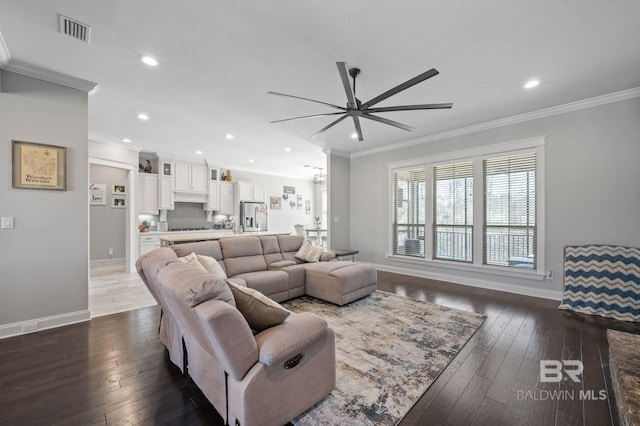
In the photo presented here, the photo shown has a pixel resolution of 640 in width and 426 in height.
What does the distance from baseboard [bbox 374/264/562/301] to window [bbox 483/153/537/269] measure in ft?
1.14

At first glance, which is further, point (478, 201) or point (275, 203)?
point (275, 203)

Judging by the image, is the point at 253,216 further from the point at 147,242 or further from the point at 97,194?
the point at 97,194

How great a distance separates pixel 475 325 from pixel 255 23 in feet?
12.3

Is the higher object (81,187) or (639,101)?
(639,101)

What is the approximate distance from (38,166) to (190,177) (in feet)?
13.4

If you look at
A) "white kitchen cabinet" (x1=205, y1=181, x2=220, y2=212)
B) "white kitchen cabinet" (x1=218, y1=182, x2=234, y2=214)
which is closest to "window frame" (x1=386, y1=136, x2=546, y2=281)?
"white kitchen cabinet" (x1=218, y1=182, x2=234, y2=214)

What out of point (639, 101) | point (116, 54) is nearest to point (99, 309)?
point (116, 54)

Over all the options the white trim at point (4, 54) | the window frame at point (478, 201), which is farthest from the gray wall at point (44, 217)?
the window frame at point (478, 201)

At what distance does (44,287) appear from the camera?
9.75 feet

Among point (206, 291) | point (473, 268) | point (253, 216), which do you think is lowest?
point (473, 268)

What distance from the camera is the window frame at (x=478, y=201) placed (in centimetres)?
402

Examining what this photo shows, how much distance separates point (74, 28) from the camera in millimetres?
2242

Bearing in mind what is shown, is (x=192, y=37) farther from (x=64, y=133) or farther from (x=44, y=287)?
(x=44, y=287)

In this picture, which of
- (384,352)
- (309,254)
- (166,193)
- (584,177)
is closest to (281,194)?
(166,193)
